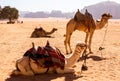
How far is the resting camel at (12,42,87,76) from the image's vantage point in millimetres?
8219

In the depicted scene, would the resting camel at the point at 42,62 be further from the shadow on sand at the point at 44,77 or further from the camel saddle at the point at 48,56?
the shadow on sand at the point at 44,77

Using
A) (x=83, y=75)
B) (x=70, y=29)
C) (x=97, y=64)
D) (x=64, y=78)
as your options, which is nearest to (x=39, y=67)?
(x=64, y=78)

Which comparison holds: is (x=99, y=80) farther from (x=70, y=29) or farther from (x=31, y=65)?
(x=70, y=29)

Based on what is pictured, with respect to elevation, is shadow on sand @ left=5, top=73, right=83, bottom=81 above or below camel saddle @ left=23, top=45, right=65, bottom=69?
below

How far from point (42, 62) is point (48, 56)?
272mm

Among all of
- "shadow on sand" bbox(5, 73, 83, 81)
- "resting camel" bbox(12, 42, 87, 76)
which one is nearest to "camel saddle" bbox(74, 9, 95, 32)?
"resting camel" bbox(12, 42, 87, 76)

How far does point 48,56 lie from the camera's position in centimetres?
829

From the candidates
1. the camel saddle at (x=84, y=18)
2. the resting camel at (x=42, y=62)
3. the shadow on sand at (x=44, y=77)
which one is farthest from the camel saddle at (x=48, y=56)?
the camel saddle at (x=84, y=18)

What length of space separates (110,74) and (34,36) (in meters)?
15.7

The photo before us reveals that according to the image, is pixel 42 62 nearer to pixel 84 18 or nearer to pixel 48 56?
pixel 48 56

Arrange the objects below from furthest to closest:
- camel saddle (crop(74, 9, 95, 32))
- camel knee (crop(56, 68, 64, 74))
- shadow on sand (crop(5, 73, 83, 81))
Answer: camel saddle (crop(74, 9, 95, 32)) < camel knee (crop(56, 68, 64, 74)) < shadow on sand (crop(5, 73, 83, 81))

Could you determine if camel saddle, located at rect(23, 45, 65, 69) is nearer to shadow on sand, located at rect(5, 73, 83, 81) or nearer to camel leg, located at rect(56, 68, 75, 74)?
camel leg, located at rect(56, 68, 75, 74)

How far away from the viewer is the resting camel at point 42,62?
8.22 meters

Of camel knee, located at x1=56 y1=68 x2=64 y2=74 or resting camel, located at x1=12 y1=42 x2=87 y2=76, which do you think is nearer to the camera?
resting camel, located at x1=12 y1=42 x2=87 y2=76
